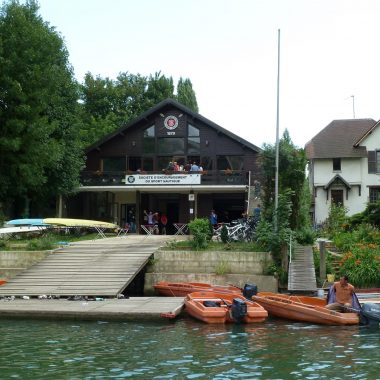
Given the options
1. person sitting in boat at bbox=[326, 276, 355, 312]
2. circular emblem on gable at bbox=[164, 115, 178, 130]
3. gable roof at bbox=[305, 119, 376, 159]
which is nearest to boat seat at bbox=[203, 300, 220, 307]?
person sitting in boat at bbox=[326, 276, 355, 312]

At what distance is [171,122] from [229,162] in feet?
15.6

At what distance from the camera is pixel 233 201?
40875 mm

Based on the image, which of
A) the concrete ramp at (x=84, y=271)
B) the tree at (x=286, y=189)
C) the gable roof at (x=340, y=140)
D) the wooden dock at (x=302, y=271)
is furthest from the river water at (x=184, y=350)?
the gable roof at (x=340, y=140)

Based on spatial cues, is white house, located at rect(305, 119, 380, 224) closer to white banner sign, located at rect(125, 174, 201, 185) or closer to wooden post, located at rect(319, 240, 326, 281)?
white banner sign, located at rect(125, 174, 201, 185)

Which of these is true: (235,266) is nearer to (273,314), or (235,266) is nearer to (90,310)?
(273,314)

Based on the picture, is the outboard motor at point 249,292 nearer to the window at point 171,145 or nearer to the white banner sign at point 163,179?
the white banner sign at point 163,179

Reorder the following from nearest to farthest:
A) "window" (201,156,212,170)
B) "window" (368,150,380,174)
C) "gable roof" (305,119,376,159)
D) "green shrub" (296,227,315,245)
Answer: "green shrub" (296,227,315,245)
"window" (201,156,212,170)
"window" (368,150,380,174)
"gable roof" (305,119,376,159)

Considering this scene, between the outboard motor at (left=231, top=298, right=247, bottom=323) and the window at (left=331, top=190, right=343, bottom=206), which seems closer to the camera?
the outboard motor at (left=231, top=298, right=247, bottom=323)

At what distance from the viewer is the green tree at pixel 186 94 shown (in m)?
60.9

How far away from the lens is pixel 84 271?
23.6m

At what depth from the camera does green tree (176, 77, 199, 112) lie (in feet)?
200

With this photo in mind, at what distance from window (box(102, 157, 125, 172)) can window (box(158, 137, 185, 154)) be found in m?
2.89

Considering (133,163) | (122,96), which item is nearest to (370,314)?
(133,163)

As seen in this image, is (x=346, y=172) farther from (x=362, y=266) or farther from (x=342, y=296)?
(x=342, y=296)
